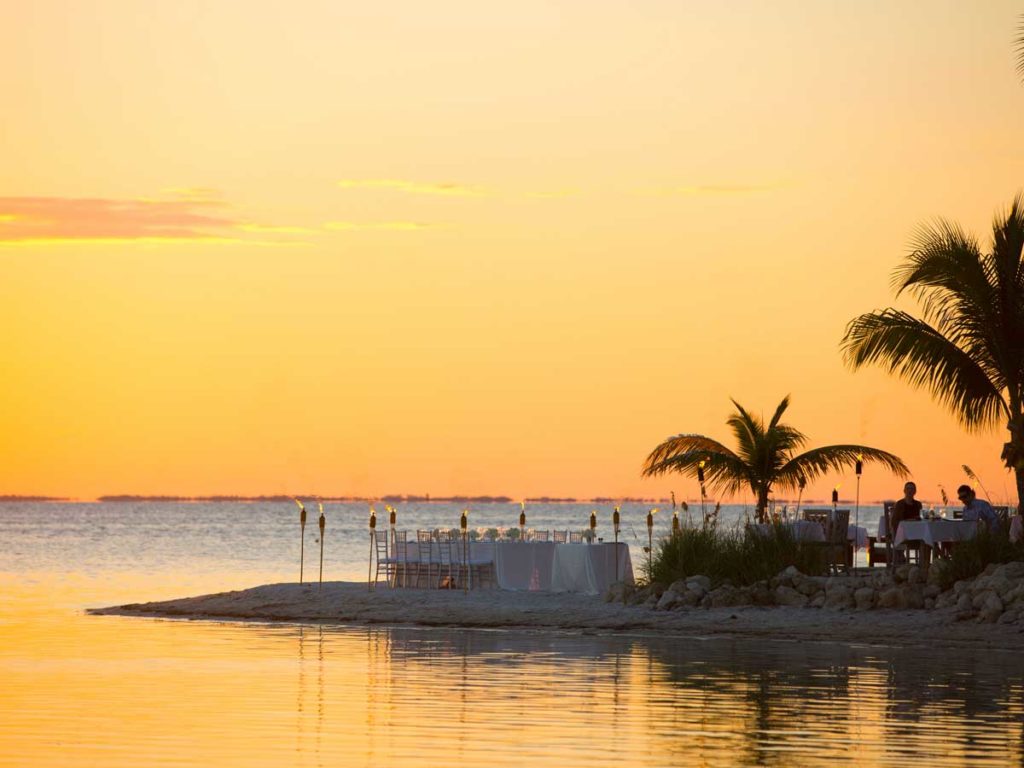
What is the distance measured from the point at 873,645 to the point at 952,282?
6.00 metres

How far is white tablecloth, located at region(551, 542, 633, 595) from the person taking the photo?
23.9 m

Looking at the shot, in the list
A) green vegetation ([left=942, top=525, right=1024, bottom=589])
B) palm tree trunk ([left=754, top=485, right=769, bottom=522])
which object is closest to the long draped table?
palm tree trunk ([left=754, top=485, right=769, bottom=522])

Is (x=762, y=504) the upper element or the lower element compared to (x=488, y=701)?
upper

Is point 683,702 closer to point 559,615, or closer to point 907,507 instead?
point 559,615

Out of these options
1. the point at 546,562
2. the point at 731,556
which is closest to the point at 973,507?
the point at 731,556

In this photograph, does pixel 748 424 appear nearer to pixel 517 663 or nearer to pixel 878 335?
pixel 878 335

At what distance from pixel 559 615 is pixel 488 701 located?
7921 mm

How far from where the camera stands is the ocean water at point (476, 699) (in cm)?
1044

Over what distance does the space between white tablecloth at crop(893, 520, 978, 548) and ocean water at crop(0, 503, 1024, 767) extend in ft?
12.5

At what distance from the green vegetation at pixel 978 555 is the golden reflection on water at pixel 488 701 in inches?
113

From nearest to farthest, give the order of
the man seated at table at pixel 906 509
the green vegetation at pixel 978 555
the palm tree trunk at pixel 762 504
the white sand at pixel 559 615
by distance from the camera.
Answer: the white sand at pixel 559 615 < the green vegetation at pixel 978 555 < the man seated at table at pixel 906 509 < the palm tree trunk at pixel 762 504

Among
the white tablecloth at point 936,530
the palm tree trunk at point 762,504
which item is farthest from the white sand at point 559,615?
the palm tree trunk at point 762,504

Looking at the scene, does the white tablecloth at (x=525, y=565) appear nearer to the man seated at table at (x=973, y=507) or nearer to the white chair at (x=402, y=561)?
the white chair at (x=402, y=561)

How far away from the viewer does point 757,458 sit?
28219mm
